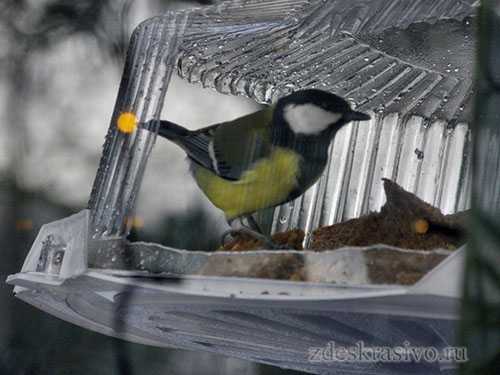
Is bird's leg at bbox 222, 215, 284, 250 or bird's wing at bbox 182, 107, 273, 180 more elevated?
bird's wing at bbox 182, 107, 273, 180

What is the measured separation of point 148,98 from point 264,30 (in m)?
0.12

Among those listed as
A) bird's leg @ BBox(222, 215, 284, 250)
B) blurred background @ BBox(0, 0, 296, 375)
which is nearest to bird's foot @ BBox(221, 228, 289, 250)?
bird's leg @ BBox(222, 215, 284, 250)

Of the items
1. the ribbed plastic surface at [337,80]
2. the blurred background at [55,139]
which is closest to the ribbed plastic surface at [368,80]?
the ribbed plastic surface at [337,80]

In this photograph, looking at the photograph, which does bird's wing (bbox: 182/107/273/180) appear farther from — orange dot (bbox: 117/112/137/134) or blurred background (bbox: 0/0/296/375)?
blurred background (bbox: 0/0/296/375)

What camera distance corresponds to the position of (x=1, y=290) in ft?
5.19

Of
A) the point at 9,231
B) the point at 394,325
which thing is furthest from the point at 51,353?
the point at 394,325

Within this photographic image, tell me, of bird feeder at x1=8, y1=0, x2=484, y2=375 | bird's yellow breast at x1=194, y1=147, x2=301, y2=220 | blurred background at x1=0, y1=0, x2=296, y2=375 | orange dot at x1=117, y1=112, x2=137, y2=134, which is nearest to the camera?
bird feeder at x1=8, y1=0, x2=484, y2=375

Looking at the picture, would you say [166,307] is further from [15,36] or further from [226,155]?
[15,36]

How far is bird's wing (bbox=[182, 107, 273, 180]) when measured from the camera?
0.74 meters

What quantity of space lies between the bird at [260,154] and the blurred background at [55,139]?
0.63 metres

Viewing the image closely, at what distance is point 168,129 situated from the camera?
2.60ft

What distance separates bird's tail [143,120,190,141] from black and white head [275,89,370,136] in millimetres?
83

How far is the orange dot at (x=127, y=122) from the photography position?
84 centimetres

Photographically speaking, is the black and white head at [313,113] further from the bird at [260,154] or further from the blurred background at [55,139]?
the blurred background at [55,139]
